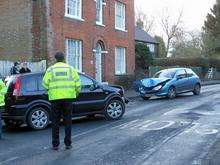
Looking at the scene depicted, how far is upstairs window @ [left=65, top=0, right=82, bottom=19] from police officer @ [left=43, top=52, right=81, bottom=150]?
17642 mm

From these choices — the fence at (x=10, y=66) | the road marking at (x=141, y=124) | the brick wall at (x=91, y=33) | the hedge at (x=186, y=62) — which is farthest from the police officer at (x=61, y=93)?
the hedge at (x=186, y=62)

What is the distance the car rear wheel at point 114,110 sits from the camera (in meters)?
16.2

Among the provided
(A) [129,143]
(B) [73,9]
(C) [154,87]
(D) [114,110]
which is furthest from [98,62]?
(A) [129,143]

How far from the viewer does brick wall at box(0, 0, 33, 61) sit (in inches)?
1044

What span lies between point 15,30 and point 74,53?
3.69 metres

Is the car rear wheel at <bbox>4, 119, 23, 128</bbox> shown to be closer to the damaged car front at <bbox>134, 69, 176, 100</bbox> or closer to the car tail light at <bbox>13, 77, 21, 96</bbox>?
the car tail light at <bbox>13, 77, 21, 96</bbox>

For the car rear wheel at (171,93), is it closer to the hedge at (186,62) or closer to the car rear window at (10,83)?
the car rear window at (10,83)

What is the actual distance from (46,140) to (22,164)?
2.93 meters

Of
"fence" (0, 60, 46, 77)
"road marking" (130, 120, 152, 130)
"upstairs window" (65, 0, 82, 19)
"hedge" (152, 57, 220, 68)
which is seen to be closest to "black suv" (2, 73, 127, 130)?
"road marking" (130, 120, 152, 130)

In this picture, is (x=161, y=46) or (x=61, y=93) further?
(x=161, y=46)

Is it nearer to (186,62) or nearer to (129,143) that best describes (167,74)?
(129,143)

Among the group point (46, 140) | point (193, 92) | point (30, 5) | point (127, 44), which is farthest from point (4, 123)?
point (127, 44)

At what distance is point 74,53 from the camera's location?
2903 centimetres

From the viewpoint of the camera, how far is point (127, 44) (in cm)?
3625
